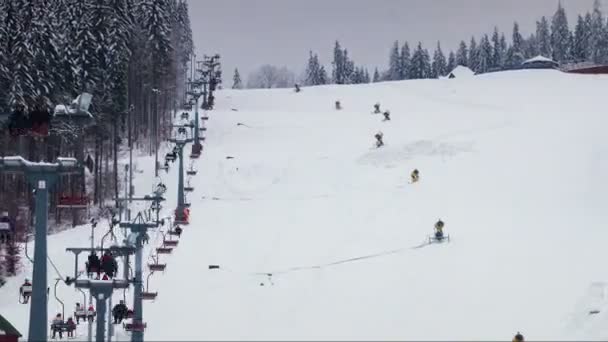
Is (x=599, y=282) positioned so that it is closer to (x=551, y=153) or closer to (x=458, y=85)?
(x=551, y=153)

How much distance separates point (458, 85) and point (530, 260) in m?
60.1

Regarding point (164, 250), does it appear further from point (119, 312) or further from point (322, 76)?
point (322, 76)

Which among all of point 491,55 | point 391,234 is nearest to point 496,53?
point 491,55

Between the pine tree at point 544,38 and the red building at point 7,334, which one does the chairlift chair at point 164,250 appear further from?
the pine tree at point 544,38

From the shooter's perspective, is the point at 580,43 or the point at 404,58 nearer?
the point at 580,43

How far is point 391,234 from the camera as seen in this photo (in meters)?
32.8

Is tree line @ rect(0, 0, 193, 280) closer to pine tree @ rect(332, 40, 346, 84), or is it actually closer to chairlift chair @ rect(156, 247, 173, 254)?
chairlift chair @ rect(156, 247, 173, 254)

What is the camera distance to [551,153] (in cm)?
4538

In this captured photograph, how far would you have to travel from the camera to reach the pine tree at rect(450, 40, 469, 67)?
141500 millimetres

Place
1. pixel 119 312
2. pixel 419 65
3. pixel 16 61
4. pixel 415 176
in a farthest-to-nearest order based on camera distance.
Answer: pixel 419 65 → pixel 16 61 → pixel 415 176 → pixel 119 312

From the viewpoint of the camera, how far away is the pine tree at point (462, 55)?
142 m

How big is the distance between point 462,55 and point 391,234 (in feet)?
377

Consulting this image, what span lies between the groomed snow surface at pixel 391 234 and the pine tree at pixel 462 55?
3067 inches

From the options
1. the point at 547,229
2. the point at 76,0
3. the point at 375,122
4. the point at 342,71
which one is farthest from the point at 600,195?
the point at 342,71
